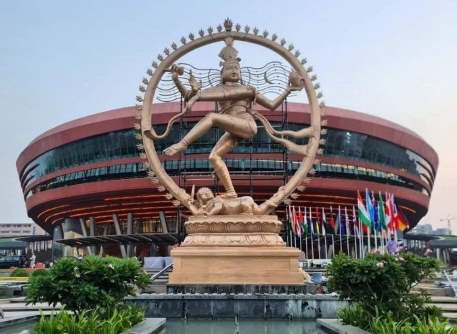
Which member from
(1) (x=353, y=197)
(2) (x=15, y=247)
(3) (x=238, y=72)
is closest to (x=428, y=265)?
(3) (x=238, y=72)

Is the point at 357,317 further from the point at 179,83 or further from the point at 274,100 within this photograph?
the point at 179,83

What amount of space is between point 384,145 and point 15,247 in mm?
75072

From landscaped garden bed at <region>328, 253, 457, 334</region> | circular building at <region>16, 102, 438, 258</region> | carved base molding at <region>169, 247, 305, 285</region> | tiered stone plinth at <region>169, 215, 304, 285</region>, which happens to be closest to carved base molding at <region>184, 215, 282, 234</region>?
tiered stone plinth at <region>169, 215, 304, 285</region>

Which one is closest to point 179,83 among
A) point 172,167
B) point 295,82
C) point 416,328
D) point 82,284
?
point 295,82

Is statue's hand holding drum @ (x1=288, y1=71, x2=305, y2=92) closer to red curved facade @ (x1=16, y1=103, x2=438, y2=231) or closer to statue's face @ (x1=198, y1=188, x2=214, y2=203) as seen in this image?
statue's face @ (x1=198, y1=188, x2=214, y2=203)

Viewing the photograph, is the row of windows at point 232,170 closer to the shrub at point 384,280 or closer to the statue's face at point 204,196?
the statue's face at point 204,196

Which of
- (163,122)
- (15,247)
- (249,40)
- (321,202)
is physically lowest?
(15,247)

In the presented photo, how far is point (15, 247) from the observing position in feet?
317

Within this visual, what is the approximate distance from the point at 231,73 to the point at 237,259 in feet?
20.5

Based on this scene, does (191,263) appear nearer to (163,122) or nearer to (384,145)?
(163,122)

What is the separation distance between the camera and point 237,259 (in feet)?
46.3

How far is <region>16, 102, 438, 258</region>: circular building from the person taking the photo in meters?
50.8

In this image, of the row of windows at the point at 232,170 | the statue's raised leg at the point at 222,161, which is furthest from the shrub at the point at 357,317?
the row of windows at the point at 232,170

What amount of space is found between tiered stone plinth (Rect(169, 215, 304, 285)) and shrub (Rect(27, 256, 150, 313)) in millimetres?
5322
